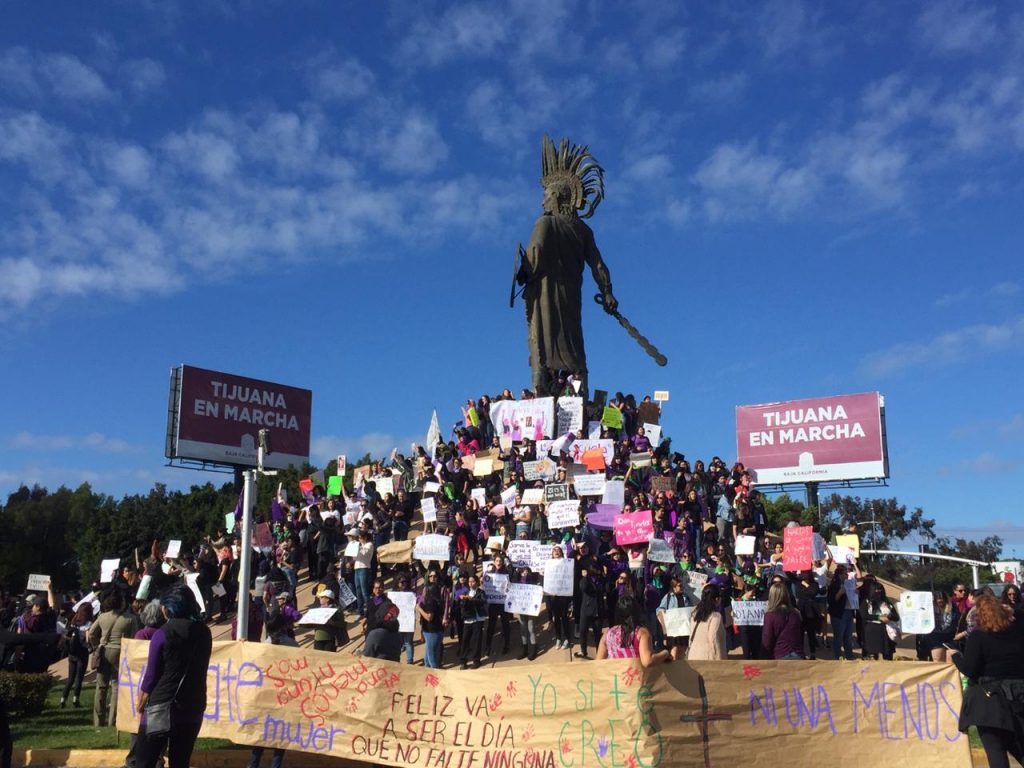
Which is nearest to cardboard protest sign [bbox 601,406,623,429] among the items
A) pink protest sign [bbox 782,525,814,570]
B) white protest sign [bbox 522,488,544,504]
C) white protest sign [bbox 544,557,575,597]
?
white protest sign [bbox 522,488,544,504]

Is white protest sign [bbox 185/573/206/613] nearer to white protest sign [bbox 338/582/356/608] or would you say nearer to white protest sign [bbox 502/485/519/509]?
white protest sign [bbox 338/582/356/608]

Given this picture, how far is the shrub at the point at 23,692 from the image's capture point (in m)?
12.7

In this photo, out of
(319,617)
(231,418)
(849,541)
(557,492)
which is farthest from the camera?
(231,418)

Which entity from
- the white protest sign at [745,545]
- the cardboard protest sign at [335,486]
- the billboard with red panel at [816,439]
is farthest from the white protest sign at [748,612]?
the billboard with red panel at [816,439]

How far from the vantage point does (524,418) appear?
26.6 m

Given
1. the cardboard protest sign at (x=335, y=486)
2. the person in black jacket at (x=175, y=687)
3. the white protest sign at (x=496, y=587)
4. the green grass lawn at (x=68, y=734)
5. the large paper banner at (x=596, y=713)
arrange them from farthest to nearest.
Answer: the cardboard protest sign at (x=335, y=486) → the white protest sign at (x=496, y=587) → the green grass lawn at (x=68, y=734) → the large paper banner at (x=596, y=713) → the person in black jacket at (x=175, y=687)

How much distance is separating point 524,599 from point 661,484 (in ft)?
20.6

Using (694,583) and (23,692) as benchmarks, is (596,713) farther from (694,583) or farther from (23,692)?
(694,583)

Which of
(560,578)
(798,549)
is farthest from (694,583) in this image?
(560,578)

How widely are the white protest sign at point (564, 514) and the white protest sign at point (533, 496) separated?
1348mm

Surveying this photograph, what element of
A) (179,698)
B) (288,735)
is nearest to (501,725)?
(288,735)

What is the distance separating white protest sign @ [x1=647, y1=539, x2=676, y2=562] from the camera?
18.0 meters

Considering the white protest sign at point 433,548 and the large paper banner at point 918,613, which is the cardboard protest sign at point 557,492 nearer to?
the white protest sign at point 433,548

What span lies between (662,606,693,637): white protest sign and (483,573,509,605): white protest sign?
297cm
